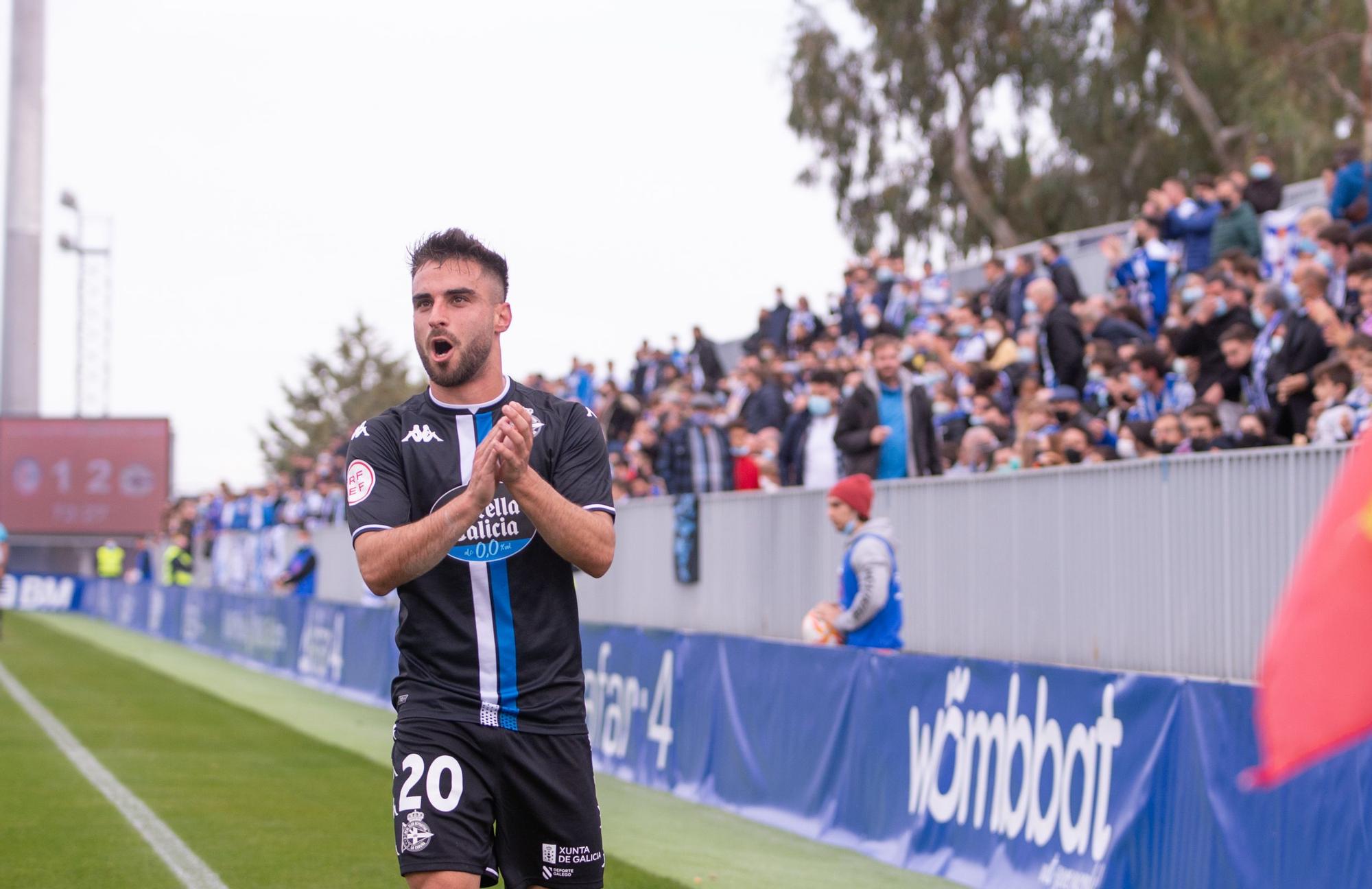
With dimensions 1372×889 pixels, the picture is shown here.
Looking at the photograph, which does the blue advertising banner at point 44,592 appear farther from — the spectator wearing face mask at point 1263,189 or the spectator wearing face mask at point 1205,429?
the spectator wearing face mask at point 1205,429

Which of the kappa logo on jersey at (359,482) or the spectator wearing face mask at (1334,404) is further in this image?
the spectator wearing face mask at (1334,404)

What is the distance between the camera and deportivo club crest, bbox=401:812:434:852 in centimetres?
436

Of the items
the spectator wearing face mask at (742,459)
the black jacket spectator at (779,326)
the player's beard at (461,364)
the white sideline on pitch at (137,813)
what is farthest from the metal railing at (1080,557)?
the black jacket spectator at (779,326)

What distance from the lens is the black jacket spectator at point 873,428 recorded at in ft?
45.8

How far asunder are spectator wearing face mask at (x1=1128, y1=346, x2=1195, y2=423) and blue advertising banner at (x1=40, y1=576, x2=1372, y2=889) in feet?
11.5

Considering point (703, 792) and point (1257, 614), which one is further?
point (703, 792)

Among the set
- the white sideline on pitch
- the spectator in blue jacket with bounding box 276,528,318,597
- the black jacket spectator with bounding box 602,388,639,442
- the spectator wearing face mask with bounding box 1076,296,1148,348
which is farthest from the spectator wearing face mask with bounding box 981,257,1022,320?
the spectator in blue jacket with bounding box 276,528,318,597

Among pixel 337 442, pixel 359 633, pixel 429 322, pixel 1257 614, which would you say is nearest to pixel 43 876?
pixel 429 322

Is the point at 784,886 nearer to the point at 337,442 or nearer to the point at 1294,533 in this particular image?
the point at 1294,533

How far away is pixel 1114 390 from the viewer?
1341 centimetres

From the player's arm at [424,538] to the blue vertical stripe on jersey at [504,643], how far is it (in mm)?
169

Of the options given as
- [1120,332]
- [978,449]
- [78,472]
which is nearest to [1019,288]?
[1120,332]

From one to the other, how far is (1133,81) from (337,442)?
19.6 m

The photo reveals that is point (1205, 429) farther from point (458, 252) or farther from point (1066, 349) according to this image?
point (458, 252)
